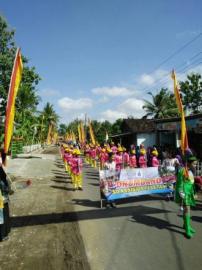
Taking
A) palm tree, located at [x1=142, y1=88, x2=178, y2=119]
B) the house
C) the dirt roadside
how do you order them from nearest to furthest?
the dirt roadside, the house, palm tree, located at [x1=142, y1=88, x2=178, y2=119]

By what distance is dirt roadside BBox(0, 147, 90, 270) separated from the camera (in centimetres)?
556

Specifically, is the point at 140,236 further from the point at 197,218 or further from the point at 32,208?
the point at 32,208

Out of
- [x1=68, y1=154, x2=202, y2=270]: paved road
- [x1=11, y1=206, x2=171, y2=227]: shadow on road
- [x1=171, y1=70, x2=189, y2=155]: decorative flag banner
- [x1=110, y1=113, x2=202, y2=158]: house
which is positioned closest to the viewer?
[x1=68, y1=154, x2=202, y2=270]: paved road

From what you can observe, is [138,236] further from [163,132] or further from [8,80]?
[8,80]

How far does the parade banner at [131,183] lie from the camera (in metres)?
9.70

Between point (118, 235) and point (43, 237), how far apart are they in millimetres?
1722

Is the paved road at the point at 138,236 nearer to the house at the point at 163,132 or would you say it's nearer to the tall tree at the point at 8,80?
the house at the point at 163,132

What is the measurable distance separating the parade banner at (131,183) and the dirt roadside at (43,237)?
53.9 inches

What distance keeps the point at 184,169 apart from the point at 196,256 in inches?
81.9

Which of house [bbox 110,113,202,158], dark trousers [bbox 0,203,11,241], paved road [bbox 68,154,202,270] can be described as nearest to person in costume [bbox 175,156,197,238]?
paved road [bbox 68,154,202,270]

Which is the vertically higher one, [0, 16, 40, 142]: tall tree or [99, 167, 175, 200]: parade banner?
[0, 16, 40, 142]: tall tree

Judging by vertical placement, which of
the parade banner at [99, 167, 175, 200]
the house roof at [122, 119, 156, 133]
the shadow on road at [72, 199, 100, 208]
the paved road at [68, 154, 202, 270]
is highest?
the house roof at [122, 119, 156, 133]

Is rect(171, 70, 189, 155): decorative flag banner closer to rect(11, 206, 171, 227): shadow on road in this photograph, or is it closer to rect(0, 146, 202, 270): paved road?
rect(0, 146, 202, 270): paved road

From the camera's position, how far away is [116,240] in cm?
661
